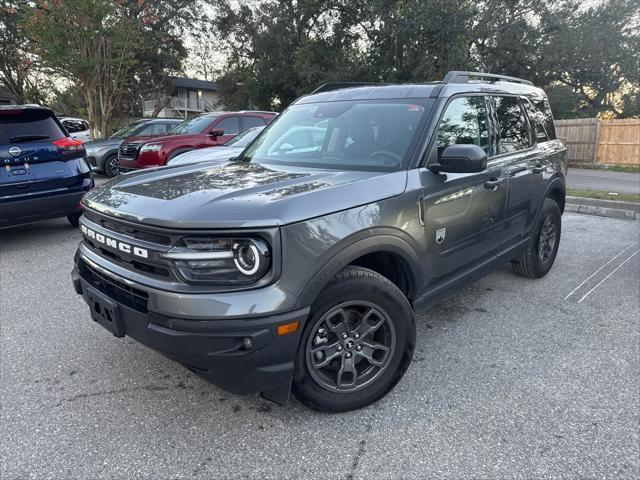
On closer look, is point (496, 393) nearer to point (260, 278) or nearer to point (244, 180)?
point (260, 278)

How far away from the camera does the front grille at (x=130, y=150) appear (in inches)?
405

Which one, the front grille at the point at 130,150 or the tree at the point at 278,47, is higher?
the tree at the point at 278,47

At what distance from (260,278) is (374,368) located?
38.7 inches

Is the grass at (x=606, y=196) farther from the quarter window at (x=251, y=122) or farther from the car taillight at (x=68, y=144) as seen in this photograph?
the car taillight at (x=68, y=144)

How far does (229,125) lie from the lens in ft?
33.4

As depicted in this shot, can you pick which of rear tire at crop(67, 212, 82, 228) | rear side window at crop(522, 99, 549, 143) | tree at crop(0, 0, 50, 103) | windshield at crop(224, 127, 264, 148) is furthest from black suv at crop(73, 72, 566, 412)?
tree at crop(0, 0, 50, 103)

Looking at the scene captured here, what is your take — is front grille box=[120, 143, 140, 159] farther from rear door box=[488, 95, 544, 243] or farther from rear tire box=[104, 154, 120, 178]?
rear door box=[488, 95, 544, 243]

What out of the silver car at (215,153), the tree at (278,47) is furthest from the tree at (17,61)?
the silver car at (215,153)

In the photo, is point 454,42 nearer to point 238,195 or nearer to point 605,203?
point 605,203

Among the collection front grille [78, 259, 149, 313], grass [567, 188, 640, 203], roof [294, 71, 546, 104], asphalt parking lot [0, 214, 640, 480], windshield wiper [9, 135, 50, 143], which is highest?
Result: roof [294, 71, 546, 104]

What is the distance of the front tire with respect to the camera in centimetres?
243

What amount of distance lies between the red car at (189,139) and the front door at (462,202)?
6414 millimetres

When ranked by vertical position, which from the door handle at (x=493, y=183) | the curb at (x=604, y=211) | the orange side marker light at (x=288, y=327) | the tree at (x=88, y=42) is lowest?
the curb at (x=604, y=211)

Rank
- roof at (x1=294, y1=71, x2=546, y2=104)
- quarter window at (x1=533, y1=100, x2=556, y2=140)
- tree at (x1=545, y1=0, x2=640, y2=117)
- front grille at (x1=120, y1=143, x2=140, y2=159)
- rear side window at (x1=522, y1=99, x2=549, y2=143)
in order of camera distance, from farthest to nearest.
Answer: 1. tree at (x1=545, y1=0, x2=640, y2=117)
2. front grille at (x1=120, y1=143, x2=140, y2=159)
3. quarter window at (x1=533, y1=100, x2=556, y2=140)
4. rear side window at (x1=522, y1=99, x2=549, y2=143)
5. roof at (x1=294, y1=71, x2=546, y2=104)
